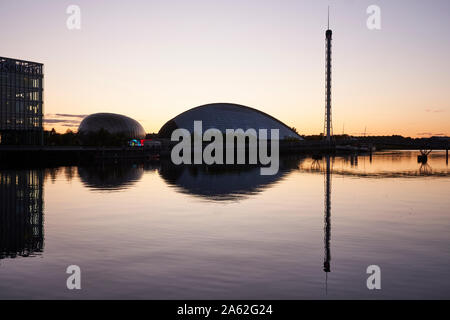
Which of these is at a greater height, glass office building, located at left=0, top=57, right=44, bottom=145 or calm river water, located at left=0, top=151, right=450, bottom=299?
glass office building, located at left=0, top=57, right=44, bottom=145

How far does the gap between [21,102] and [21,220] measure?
102221 millimetres

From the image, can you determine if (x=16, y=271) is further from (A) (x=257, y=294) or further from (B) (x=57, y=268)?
(A) (x=257, y=294)

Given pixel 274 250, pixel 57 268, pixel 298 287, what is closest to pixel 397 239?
pixel 274 250

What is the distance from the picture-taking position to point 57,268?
61.3 feet

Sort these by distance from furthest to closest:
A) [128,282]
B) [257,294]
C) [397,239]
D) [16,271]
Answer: [397,239], [16,271], [128,282], [257,294]

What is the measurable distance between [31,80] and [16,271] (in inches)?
4613

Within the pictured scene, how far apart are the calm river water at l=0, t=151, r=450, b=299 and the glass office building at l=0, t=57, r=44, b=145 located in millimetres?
84787

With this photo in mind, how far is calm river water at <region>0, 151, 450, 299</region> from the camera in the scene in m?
16.2

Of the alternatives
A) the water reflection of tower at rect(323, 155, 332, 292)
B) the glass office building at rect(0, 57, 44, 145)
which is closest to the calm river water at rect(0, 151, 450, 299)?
the water reflection of tower at rect(323, 155, 332, 292)

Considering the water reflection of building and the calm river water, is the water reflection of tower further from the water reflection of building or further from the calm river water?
the water reflection of building

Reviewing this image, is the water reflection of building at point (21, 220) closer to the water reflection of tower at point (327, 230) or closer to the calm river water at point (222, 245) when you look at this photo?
the calm river water at point (222, 245)

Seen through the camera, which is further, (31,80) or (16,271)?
(31,80)

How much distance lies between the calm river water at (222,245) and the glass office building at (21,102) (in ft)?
278

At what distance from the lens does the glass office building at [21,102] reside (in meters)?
119
